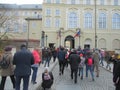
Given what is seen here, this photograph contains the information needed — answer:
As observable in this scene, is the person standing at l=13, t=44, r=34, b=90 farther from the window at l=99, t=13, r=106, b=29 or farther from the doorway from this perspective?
the window at l=99, t=13, r=106, b=29

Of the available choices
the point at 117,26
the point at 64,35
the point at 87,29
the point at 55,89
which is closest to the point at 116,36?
the point at 117,26

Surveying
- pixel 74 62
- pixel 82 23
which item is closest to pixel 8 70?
pixel 74 62

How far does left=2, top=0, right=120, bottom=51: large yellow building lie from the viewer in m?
88.6

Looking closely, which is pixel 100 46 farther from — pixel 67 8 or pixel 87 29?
pixel 67 8

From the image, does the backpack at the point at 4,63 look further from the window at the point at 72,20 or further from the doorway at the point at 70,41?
the window at the point at 72,20

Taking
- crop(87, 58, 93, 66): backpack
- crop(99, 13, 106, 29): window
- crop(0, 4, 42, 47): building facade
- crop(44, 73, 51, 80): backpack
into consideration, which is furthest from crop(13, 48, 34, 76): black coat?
crop(99, 13, 106, 29): window

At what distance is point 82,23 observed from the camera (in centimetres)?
8981

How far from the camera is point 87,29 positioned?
8950 centimetres

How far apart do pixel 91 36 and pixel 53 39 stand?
10.9 metres

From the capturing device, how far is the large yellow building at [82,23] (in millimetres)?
88562

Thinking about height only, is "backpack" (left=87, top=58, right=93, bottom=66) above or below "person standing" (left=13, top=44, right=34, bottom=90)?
below

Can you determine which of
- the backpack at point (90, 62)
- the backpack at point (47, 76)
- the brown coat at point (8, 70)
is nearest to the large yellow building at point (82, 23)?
the backpack at point (90, 62)

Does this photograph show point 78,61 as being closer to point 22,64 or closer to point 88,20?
point 22,64

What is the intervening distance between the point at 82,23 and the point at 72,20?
3.03 m
